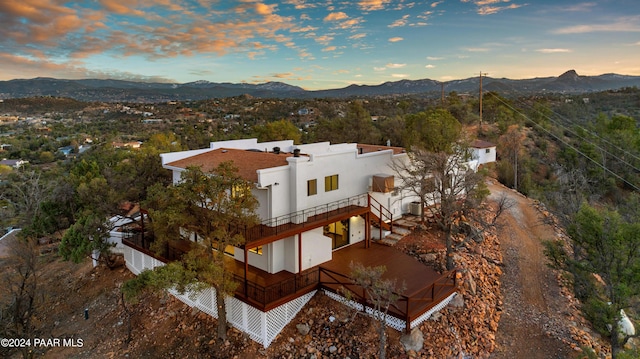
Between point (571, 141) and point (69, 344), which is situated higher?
point (571, 141)

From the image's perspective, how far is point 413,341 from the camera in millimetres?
11297

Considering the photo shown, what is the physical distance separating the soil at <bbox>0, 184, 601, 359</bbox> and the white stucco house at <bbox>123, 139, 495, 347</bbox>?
0.69m

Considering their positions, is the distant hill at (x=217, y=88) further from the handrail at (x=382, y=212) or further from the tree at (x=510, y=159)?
the handrail at (x=382, y=212)

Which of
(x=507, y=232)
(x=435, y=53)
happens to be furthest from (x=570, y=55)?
(x=507, y=232)

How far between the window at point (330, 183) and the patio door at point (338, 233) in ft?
5.85

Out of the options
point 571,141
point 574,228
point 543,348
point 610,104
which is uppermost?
point 610,104

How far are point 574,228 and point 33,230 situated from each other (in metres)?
31.1

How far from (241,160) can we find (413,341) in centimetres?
1053

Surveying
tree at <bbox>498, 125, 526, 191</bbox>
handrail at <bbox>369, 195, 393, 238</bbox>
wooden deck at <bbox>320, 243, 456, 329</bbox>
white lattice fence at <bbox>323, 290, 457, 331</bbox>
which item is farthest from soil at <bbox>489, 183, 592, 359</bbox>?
tree at <bbox>498, 125, 526, 191</bbox>

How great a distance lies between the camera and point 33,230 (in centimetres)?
2431

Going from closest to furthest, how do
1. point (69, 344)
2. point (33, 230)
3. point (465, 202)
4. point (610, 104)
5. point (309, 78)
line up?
point (69, 344)
point (465, 202)
point (33, 230)
point (309, 78)
point (610, 104)

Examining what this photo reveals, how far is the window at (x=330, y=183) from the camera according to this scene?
16125 millimetres

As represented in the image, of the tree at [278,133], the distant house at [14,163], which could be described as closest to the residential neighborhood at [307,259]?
the tree at [278,133]

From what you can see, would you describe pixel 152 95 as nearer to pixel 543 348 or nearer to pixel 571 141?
pixel 571 141
